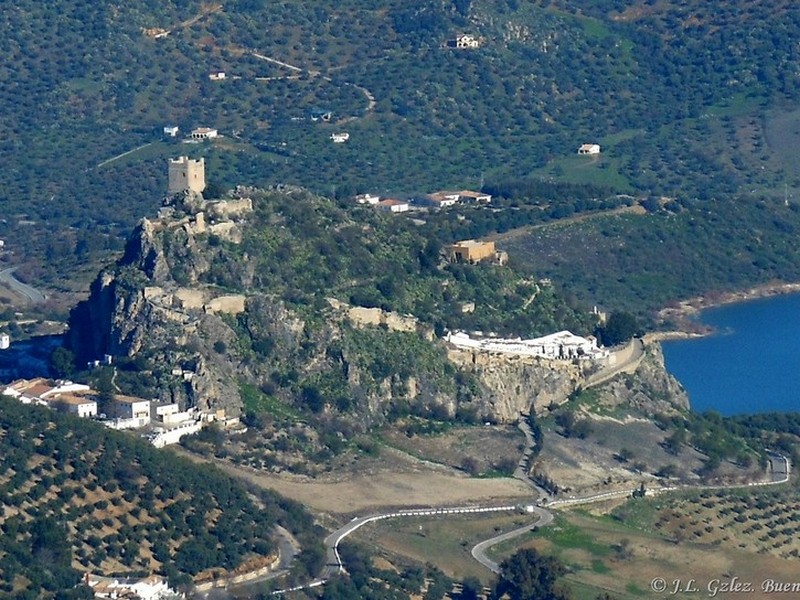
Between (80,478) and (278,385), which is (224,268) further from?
(80,478)

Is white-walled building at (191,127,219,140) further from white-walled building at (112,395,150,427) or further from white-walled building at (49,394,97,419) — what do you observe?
white-walled building at (112,395,150,427)

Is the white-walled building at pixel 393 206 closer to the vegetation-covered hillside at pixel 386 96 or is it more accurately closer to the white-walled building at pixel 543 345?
the vegetation-covered hillside at pixel 386 96

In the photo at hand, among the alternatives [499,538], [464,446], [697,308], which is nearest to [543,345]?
[464,446]

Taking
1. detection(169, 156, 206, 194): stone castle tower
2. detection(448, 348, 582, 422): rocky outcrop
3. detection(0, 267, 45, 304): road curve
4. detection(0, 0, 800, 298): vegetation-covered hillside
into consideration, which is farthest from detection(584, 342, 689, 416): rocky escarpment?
detection(0, 0, 800, 298): vegetation-covered hillside

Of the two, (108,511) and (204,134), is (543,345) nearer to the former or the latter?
(108,511)

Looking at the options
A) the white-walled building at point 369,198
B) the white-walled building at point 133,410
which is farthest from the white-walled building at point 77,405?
the white-walled building at point 369,198

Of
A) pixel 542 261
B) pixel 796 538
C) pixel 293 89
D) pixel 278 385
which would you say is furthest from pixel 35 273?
pixel 796 538

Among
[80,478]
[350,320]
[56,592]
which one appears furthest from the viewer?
[350,320]
